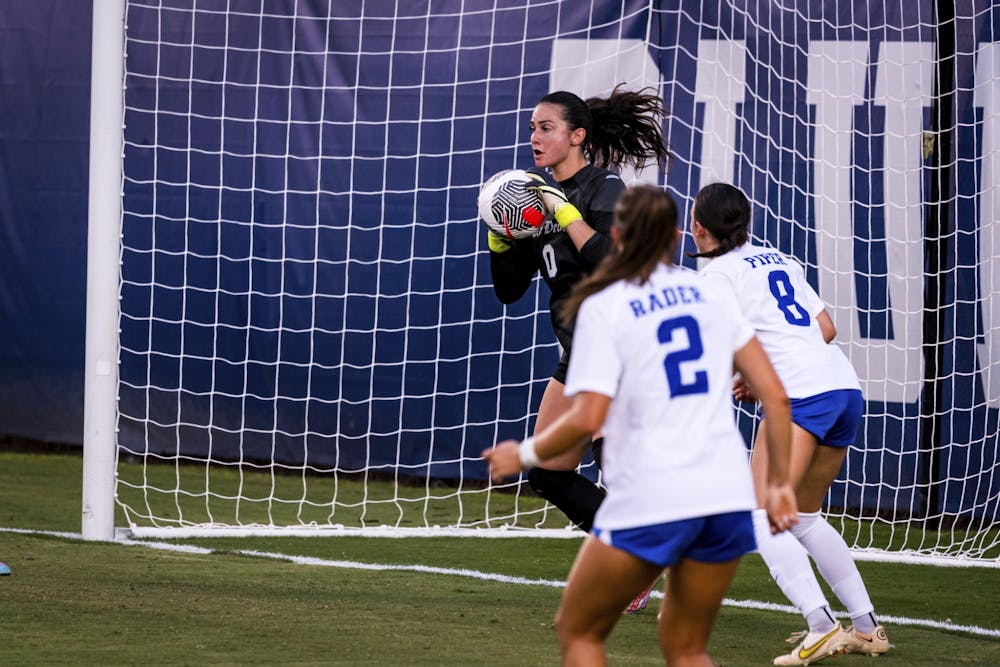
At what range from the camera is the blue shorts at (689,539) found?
9.86 feet

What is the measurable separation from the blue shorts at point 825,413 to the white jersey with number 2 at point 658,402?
1747mm

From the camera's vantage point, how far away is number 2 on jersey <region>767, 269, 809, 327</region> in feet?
15.6

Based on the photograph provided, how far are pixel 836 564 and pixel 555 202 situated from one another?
1593mm

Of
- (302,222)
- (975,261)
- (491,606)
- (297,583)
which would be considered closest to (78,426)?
(302,222)

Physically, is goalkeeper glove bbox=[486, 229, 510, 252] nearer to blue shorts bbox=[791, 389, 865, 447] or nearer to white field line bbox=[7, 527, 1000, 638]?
blue shorts bbox=[791, 389, 865, 447]

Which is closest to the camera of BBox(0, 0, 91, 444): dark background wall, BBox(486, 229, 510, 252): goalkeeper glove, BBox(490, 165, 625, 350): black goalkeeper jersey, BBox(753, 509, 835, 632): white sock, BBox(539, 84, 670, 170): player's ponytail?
BBox(753, 509, 835, 632): white sock

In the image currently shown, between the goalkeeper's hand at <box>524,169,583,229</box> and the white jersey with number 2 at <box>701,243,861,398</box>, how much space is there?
0.49m

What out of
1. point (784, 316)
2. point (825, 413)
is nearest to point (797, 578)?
point (825, 413)

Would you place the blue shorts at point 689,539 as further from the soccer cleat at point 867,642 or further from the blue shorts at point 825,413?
the soccer cleat at point 867,642

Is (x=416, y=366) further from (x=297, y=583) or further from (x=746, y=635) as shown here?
(x=746, y=635)

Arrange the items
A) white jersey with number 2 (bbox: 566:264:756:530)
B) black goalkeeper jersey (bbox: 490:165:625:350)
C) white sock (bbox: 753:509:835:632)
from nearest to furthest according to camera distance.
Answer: white jersey with number 2 (bbox: 566:264:756:530) → white sock (bbox: 753:509:835:632) → black goalkeeper jersey (bbox: 490:165:625:350)

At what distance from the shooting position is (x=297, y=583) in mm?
5988

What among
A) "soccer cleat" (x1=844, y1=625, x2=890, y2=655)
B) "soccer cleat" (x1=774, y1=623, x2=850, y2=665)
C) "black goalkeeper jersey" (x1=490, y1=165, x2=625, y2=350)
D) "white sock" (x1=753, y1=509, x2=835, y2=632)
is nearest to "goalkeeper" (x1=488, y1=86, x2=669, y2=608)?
"black goalkeeper jersey" (x1=490, y1=165, x2=625, y2=350)

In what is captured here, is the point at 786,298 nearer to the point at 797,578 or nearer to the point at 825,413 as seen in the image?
the point at 825,413
